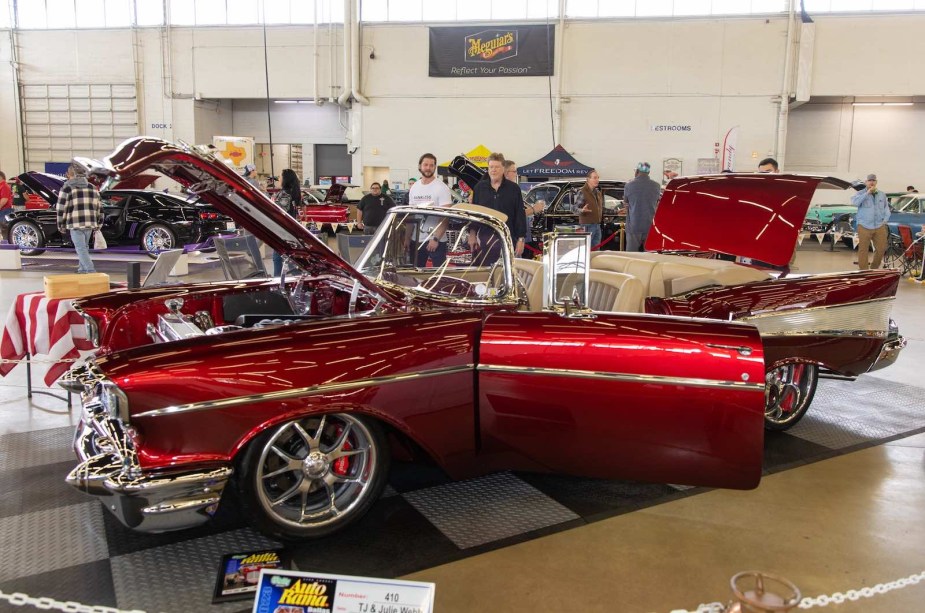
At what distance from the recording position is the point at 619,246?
13.7 m

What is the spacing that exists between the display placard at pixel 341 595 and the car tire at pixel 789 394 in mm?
2995

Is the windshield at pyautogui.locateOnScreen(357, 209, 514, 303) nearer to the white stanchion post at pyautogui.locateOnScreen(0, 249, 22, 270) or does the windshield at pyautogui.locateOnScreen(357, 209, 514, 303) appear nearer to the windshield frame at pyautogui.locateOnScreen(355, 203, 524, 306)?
the windshield frame at pyautogui.locateOnScreen(355, 203, 524, 306)

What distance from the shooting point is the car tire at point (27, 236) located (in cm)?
1329

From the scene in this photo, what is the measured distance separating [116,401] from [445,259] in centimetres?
171

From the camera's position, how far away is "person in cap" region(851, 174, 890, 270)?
12.4 metres

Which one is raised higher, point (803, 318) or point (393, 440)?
point (803, 318)

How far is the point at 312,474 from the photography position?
288cm

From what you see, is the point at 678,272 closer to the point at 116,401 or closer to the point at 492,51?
the point at 116,401

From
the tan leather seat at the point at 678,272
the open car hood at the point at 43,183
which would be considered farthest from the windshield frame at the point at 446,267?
the open car hood at the point at 43,183

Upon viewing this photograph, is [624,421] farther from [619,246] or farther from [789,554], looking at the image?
[619,246]

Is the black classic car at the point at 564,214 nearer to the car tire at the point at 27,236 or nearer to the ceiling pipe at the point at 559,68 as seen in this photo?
the ceiling pipe at the point at 559,68

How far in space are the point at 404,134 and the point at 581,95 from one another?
568 centimetres

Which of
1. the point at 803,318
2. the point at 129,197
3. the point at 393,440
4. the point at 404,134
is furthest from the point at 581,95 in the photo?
the point at 393,440

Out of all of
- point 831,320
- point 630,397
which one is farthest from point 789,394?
point 630,397
